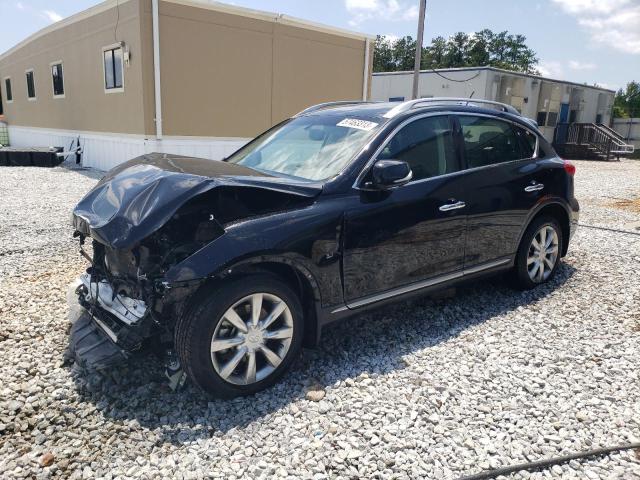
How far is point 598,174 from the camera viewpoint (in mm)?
18547

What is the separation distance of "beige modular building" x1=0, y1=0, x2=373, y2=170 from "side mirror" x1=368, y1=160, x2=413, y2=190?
33.4 feet

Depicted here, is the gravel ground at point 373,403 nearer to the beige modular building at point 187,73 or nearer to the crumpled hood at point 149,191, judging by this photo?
the crumpled hood at point 149,191

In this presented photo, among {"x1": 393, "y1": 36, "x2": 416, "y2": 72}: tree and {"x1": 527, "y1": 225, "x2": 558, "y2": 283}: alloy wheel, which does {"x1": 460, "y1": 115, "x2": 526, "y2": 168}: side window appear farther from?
{"x1": 393, "y1": 36, "x2": 416, "y2": 72}: tree

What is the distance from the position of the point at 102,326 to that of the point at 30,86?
2168 centimetres

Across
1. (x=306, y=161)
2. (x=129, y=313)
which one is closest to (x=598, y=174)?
(x=306, y=161)

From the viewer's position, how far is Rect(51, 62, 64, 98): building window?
56.2ft

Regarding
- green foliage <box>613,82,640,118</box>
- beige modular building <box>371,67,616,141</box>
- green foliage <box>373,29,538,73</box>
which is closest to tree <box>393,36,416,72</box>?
green foliage <box>373,29,538,73</box>

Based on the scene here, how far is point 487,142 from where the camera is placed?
441cm

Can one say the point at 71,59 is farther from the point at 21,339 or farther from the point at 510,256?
the point at 510,256

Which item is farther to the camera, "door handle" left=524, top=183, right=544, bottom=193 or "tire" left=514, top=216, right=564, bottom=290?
"tire" left=514, top=216, right=564, bottom=290

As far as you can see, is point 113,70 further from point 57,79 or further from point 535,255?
point 535,255

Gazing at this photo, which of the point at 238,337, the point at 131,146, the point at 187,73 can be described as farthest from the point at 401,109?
the point at 131,146

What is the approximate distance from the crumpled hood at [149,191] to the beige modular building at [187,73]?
9568 millimetres

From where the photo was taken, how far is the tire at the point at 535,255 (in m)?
4.77
